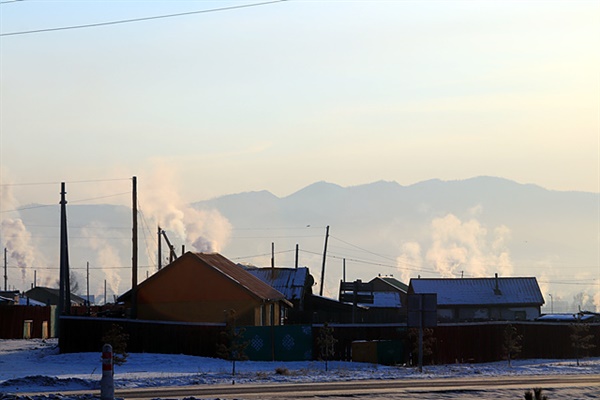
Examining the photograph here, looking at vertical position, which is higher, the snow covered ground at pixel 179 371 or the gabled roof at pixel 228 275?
the gabled roof at pixel 228 275

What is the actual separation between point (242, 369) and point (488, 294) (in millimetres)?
Answer: 61742

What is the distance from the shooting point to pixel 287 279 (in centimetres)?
8269

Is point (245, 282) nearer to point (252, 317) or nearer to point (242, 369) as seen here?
point (252, 317)

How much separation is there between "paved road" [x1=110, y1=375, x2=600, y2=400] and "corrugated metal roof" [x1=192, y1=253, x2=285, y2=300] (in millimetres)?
24916

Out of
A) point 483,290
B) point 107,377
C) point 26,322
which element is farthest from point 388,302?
point 107,377

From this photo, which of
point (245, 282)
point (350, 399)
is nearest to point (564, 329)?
point (245, 282)

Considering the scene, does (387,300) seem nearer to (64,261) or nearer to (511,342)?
(64,261)

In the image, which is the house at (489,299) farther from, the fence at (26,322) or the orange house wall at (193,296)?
the orange house wall at (193,296)

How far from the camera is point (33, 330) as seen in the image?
8231 cm

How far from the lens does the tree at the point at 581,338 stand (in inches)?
2064

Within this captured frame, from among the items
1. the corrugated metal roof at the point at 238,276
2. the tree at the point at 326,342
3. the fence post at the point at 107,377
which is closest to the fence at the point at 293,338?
the tree at the point at 326,342

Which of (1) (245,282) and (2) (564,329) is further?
(1) (245,282)

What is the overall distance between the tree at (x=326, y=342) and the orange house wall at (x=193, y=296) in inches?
365

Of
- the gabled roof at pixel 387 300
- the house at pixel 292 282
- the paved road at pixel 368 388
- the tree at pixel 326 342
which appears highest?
the house at pixel 292 282
